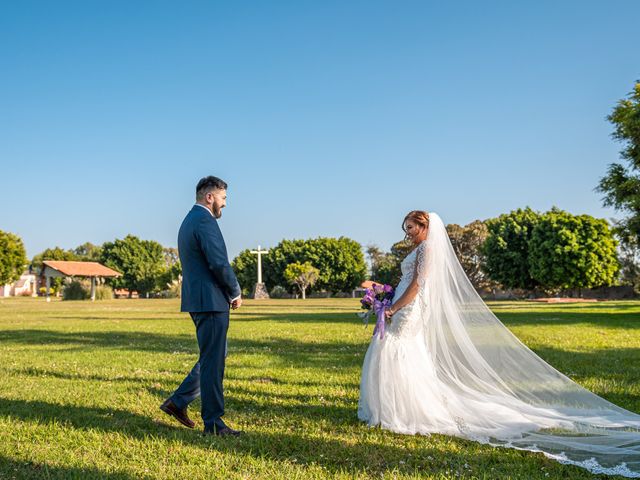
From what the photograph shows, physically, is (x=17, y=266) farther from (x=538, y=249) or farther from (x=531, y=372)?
(x=531, y=372)

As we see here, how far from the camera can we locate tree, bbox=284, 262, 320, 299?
9094cm

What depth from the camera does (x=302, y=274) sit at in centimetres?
9194

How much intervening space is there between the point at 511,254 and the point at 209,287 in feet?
216

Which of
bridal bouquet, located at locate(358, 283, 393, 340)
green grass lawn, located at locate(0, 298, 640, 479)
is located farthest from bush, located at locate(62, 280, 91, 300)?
bridal bouquet, located at locate(358, 283, 393, 340)

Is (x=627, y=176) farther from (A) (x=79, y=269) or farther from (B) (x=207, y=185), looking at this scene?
(A) (x=79, y=269)

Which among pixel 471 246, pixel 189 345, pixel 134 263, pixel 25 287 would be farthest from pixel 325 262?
pixel 189 345

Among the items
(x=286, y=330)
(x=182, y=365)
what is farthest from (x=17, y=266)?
(x=182, y=365)

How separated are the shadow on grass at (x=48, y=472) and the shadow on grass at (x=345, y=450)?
0.06 feet

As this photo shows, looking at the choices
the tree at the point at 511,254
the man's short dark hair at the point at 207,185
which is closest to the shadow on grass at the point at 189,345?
the man's short dark hair at the point at 207,185

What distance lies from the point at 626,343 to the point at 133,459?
14352 millimetres

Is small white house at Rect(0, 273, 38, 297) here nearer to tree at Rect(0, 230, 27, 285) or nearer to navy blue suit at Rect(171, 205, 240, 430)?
tree at Rect(0, 230, 27, 285)

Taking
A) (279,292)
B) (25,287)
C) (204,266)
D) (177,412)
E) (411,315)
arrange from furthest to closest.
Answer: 1. (25,287)
2. (279,292)
3. (411,315)
4. (177,412)
5. (204,266)

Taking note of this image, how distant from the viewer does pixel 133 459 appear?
16.9ft

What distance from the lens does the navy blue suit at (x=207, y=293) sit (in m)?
5.82
